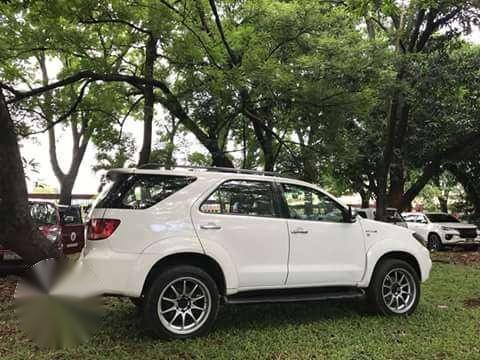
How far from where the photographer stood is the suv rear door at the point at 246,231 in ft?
17.3

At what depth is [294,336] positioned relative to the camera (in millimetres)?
5238

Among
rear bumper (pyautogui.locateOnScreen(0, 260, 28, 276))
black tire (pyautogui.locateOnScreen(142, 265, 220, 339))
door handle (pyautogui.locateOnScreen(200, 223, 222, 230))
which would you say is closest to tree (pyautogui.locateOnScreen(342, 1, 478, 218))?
door handle (pyautogui.locateOnScreen(200, 223, 222, 230))

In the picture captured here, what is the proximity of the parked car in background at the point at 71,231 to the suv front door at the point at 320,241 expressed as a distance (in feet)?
18.7

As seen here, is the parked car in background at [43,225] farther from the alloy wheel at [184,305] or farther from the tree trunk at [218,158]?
the tree trunk at [218,158]

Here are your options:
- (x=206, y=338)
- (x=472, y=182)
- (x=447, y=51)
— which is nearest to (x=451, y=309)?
(x=206, y=338)

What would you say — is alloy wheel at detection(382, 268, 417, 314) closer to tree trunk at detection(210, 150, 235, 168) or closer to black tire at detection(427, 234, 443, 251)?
tree trunk at detection(210, 150, 235, 168)

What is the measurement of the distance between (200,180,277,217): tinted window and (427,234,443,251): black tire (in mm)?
12910

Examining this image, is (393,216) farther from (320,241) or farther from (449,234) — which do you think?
(320,241)

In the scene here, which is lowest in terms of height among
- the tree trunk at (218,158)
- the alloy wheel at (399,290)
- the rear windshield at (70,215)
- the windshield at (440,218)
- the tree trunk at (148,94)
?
the alloy wheel at (399,290)

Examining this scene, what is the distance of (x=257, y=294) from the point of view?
5508 millimetres

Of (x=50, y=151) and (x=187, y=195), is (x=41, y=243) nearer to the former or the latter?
(x=187, y=195)

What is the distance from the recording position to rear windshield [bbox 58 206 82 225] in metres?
10.5

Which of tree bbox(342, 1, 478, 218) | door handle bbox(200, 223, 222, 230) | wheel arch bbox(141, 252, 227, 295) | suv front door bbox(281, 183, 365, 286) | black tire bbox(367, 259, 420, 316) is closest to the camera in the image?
wheel arch bbox(141, 252, 227, 295)

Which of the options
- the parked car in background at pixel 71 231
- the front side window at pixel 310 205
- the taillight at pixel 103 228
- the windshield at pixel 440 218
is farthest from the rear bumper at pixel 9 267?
the windshield at pixel 440 218
